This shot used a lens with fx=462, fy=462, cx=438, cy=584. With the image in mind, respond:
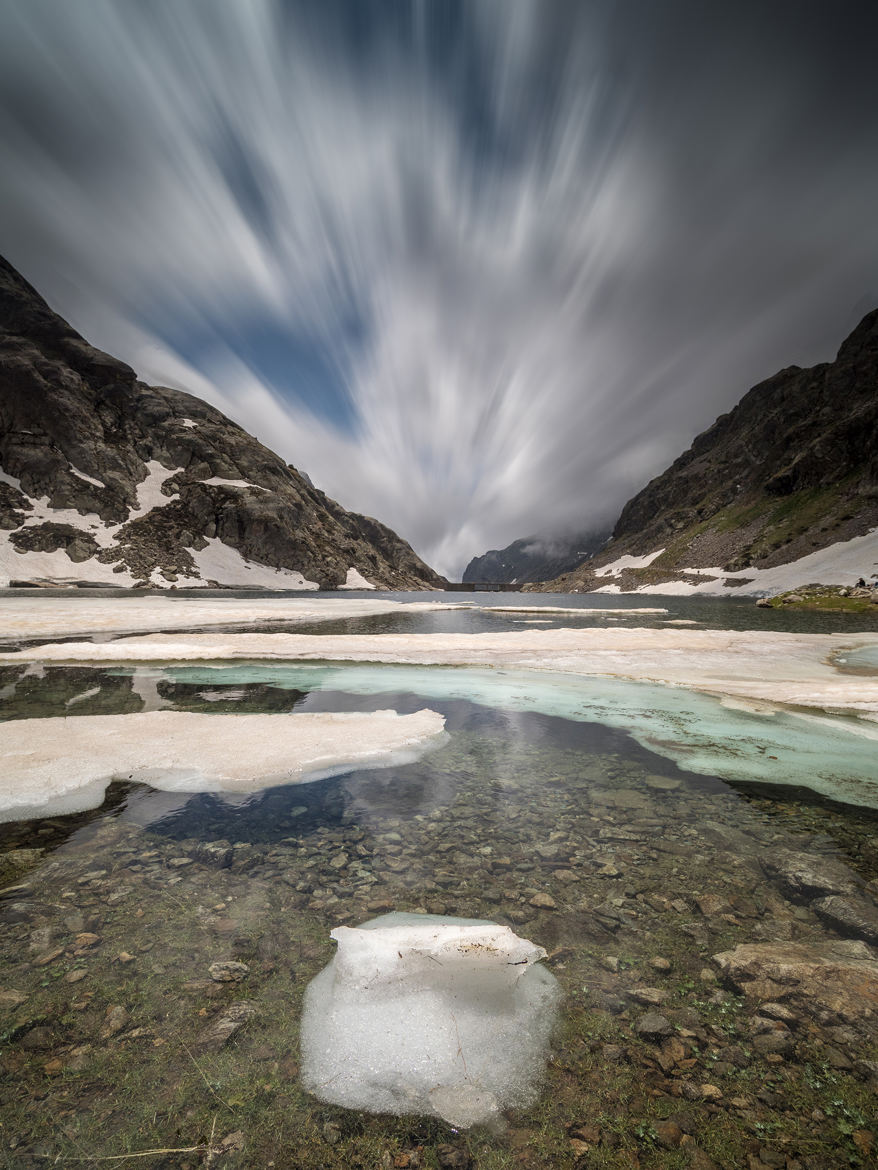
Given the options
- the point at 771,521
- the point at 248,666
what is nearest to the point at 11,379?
the point at 248,666

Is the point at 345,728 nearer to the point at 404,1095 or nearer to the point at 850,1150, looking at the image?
the point at 404,1095

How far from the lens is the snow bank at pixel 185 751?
8227 mm

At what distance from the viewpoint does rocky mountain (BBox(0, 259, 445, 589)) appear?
433ft

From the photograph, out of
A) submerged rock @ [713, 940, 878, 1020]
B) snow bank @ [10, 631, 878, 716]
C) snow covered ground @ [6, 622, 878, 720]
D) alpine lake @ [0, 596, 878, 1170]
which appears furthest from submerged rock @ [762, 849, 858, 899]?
snow bank @ [10, 631, 878, 716]

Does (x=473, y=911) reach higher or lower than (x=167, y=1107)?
lower

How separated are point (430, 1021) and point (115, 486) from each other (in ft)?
618

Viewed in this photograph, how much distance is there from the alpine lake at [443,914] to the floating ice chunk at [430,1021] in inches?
5.4

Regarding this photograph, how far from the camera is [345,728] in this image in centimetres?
1168

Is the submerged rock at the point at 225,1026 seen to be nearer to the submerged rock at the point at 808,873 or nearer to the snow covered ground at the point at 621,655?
the submerged rock at the point at 808,873

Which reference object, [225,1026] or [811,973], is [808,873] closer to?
[811,973]

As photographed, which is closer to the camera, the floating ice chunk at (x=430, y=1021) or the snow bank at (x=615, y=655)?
the floating ice chunk at (x=430, y=1021)

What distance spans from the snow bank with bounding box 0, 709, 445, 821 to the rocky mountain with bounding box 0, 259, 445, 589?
441ft

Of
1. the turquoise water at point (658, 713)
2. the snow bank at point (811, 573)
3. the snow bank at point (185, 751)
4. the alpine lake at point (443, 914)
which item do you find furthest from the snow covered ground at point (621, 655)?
Result: the snow bank at point (811, 573)

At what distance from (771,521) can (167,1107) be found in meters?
229
